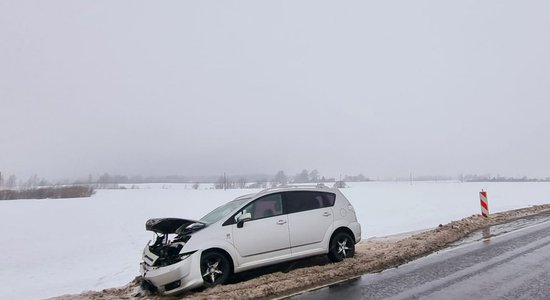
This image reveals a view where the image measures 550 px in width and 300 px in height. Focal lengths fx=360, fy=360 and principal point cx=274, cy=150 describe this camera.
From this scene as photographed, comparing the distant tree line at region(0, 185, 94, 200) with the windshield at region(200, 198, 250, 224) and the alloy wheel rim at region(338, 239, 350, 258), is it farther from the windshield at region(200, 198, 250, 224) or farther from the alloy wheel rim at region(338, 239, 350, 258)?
the alloy wheel rim at region(338, 239, 350, 258)

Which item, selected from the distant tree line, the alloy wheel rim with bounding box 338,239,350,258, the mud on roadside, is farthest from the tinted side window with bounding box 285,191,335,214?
the distant tree line

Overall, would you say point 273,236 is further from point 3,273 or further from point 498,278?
point 3,273

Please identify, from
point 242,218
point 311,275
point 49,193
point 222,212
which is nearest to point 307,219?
point 311,275

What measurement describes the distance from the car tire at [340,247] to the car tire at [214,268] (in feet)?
7.34

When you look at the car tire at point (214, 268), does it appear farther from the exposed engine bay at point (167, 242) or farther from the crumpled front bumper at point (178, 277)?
the exposed engine bay at point (167, 242)

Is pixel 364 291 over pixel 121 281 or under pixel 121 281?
over

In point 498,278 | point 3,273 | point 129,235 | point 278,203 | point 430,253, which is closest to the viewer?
Answer: point 498,278

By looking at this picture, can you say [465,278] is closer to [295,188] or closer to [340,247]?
[340,247]

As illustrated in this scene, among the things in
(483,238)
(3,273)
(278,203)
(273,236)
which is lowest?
(3,273)

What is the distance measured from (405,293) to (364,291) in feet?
1.95

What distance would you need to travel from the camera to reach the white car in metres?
5.88

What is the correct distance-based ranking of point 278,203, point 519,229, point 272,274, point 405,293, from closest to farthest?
point 405,293 → point 272,274 → point 278,203 → point 519,229

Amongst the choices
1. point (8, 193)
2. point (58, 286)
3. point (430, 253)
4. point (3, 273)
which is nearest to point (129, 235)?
point (3, 273)

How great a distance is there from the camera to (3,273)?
12836 millimetres
